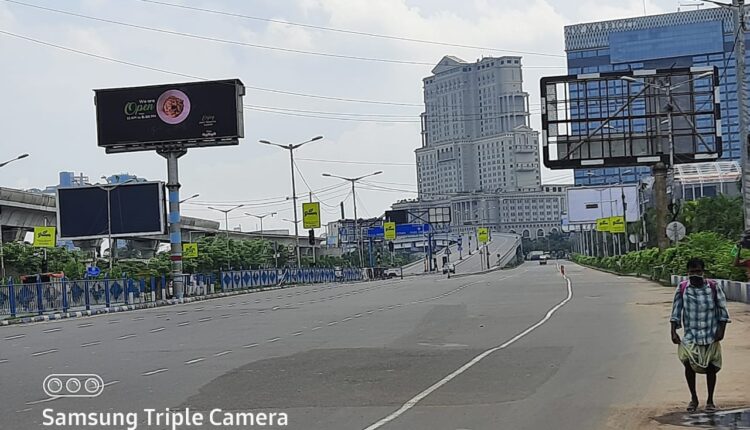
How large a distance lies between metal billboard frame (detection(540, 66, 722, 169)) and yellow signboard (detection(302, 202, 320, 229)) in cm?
3766

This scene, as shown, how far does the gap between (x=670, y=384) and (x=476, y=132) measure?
155803 millimetres

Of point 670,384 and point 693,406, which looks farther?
point 670,384

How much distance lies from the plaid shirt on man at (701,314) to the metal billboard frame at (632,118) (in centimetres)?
3302

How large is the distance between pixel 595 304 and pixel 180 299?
28996 millimetres

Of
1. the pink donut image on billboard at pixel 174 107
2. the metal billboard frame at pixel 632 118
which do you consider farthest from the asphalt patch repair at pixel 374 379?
the pink donut image on billboard at pixel 174 107

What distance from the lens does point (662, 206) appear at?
174 ft

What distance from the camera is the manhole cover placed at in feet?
31.9

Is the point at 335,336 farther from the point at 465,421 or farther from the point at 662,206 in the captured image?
the point at 662,206

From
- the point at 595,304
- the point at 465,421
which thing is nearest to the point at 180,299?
the point at 595,304

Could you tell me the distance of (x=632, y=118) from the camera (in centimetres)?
4391

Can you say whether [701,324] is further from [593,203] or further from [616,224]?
[593,203]

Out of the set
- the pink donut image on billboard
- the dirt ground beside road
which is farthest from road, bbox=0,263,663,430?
the pink donut image on billboard

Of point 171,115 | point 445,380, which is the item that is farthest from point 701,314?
point 171,115

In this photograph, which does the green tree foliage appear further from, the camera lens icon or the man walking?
the camera lens icon
